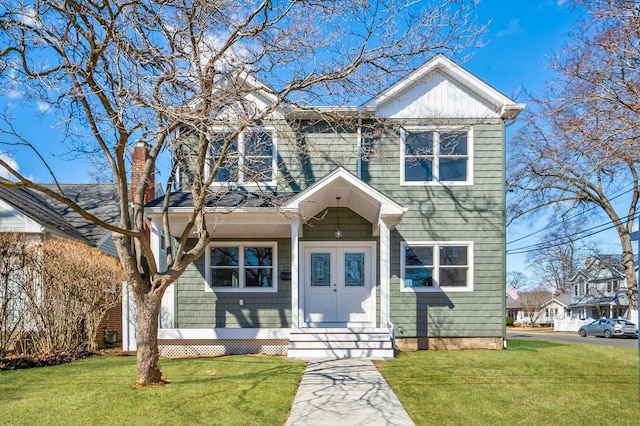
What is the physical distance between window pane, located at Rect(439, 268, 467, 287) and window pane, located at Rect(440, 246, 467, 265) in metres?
0.17

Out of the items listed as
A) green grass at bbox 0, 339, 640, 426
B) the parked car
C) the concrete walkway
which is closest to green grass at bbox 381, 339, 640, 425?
green grass at bbox 0, 339, 640, 426

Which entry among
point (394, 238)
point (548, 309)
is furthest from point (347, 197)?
point (548, 309)

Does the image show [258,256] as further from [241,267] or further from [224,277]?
[224,277]

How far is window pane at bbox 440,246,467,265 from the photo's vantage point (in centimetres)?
1101

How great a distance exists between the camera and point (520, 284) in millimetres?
67000

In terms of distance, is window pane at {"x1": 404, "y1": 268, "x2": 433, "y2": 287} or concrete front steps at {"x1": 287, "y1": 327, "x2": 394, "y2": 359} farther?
window pane at {"x1": 404, "y1": 268, "x2": 433, "y2": 287}

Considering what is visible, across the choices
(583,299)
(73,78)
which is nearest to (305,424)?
(73,78)

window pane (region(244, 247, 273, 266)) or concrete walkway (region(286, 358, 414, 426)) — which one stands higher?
window pane (region(244, 247, 273, 266))

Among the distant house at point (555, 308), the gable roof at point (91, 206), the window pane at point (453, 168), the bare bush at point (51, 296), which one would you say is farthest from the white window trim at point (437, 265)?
the distant house at point (555, 308)

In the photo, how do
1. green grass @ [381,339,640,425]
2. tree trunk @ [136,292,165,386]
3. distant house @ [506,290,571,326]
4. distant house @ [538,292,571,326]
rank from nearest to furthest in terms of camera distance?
1. green grass @ [381,339,640,425]
2. tree trunk @ [136,292,165,386]
3. distant house @ [506,290,571,326]
4. distant house @ [538,292,571,326]

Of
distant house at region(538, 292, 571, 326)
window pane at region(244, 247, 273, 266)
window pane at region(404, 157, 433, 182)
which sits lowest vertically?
distant house at region(538, 292, 571, 326)

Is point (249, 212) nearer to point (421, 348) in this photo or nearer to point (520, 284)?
point (421, 348)

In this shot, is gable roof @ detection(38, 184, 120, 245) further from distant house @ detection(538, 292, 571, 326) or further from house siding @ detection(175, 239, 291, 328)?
distant house @ detection(538, 292, 571, 326)

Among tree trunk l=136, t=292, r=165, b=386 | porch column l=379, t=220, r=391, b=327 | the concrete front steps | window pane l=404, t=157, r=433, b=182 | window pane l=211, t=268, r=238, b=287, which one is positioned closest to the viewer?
tree trunk l=136, t=292, r=165, b=386
